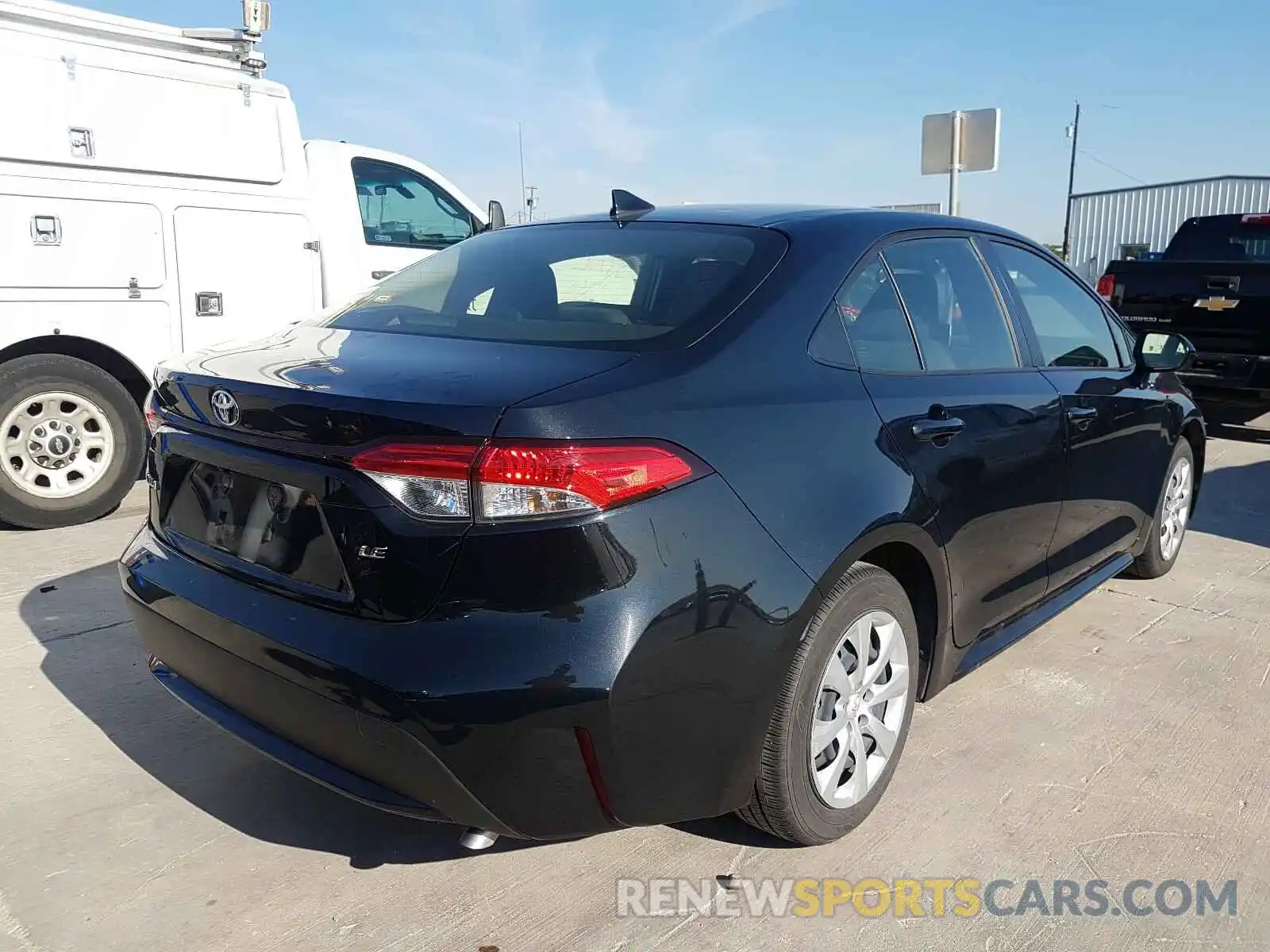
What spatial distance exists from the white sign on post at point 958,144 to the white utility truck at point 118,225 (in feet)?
21.8

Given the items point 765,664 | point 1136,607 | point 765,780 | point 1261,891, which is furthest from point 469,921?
point 1136,607

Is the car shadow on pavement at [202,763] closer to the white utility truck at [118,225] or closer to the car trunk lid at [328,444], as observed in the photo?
the car trunk lid at [328,444]

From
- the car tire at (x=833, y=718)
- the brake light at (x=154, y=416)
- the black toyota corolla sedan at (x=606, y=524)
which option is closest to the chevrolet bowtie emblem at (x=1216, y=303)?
the black toyota corolla sedan at (x=606, y=524)

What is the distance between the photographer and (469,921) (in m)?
2.32

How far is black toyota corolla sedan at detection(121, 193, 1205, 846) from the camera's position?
6.47 feet

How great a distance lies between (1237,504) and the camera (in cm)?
657

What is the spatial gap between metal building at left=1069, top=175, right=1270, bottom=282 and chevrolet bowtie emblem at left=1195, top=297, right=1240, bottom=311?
29003 mm

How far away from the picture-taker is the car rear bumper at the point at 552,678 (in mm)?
1959

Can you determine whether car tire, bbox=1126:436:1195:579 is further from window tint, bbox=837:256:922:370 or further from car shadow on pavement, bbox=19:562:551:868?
car shadow on pavement, bbox=19:562:551:868

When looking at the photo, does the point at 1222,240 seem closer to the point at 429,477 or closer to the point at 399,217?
the point at 399,217

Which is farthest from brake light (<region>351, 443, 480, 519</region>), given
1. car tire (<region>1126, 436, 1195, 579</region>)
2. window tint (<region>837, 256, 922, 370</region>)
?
car tire (<region>1126, 436, 1195, 579</region>)

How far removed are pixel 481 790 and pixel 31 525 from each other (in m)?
4.60

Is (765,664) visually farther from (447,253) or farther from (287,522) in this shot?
(447,253)

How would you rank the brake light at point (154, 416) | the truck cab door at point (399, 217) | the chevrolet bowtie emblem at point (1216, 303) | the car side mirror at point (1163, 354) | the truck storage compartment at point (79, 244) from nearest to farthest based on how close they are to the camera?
the brake light at point (154, 416) → the car side mirror at point (1163, 354) → the truck storage compartment at point (79, 244) → the truck cab door at point (399, 217) → the chevrolet bowtie emblem at point (1216, 303)
